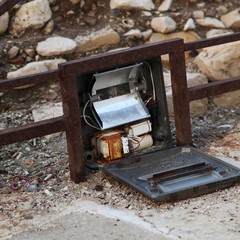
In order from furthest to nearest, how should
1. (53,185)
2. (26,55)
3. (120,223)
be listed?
1. (26,55)
2. (53,185)
3. (120,223)

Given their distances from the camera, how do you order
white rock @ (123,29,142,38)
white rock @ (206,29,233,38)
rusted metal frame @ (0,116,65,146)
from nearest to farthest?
rusted metal frame @ (0,116,65,146), white rock @ (123,29,142,38), white rock @ (206,29,233,38)

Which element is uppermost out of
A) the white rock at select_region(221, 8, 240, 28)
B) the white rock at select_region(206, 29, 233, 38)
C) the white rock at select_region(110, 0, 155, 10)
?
the white rock at select_region(110, 0, 155, 10)

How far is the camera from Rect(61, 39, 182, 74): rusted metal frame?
4410mm

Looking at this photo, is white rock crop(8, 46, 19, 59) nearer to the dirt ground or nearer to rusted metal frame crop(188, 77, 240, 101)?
the dirt ground

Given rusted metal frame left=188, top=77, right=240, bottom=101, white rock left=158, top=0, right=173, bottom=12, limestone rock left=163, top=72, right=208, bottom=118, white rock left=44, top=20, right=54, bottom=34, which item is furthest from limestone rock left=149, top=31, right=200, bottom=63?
rusted metal frame left=188, top=77, right=240, bottom=101

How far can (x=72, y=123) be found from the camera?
14.6 feet

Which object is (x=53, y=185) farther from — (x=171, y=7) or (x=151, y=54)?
(x=171, y=7)

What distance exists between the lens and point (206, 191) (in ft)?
13.9

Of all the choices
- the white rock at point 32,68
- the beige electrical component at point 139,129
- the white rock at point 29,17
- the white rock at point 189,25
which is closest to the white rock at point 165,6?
the white rock at point 189,25

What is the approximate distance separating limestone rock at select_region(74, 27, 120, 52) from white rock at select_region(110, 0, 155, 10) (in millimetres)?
260

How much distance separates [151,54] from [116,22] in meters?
1.67

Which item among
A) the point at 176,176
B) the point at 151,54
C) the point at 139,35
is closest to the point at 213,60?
the point at 139,35

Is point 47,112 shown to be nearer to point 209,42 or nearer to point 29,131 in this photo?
point 29,131

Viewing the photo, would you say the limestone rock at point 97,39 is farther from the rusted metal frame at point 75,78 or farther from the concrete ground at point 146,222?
the concrete ground at point 146,222
